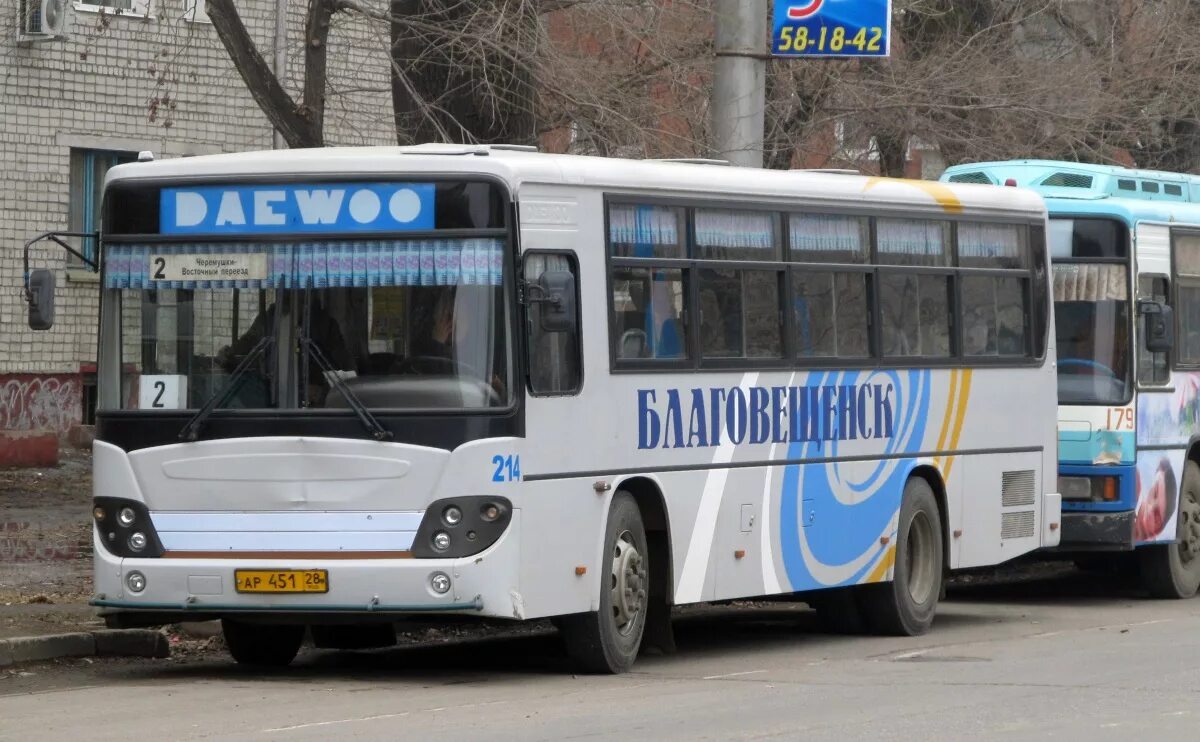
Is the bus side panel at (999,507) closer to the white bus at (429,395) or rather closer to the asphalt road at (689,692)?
the asphalt road at (689,692)

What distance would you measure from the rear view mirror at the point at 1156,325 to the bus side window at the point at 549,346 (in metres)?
7.26

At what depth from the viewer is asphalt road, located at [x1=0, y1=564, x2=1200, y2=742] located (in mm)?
10125

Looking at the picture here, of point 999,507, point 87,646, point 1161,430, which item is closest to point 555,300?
point 87,646

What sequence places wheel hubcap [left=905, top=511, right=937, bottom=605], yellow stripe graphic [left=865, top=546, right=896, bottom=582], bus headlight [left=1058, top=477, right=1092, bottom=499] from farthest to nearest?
bus headlight [left=1058, top=477, right=1092, bottom=499], wheel hubcap [left=905, top=511, right=937, bottom=605], yellow stripe graphic [left=865, top=546, right=896, bottom=582]

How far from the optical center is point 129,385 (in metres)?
12.4

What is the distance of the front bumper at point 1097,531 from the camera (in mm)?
18000

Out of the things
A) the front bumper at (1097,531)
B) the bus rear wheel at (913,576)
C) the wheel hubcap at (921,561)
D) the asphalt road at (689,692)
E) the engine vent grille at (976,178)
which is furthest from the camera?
the engine vent grille at (976,178)

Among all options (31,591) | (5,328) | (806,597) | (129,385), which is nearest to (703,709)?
(129,385)

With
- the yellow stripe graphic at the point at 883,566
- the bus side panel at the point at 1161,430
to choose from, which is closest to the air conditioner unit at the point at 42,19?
the bus side panel at the point at 1161,430

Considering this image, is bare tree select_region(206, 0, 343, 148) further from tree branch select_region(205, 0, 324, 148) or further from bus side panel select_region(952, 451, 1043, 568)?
bus side panel select_region(952, 451, 1043, 568)

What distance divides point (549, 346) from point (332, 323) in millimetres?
1121

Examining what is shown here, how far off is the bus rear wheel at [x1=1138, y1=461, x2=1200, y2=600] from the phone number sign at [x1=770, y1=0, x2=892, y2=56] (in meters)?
4.39

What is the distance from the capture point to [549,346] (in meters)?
12.2

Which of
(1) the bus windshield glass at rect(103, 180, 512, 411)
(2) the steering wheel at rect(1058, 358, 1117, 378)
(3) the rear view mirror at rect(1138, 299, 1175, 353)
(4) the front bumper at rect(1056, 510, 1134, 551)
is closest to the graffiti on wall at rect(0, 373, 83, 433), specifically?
(2) the steering wheel at rect(1058, 358, 1117, 378)
